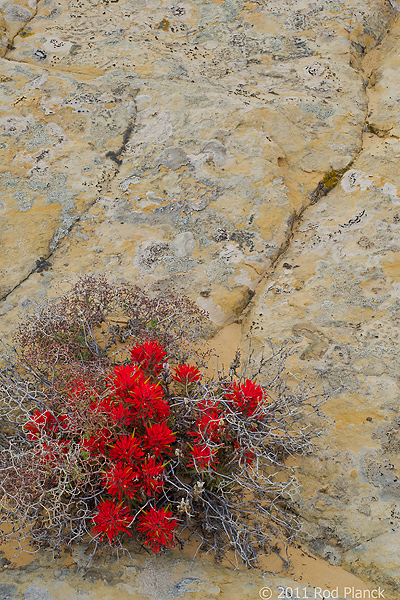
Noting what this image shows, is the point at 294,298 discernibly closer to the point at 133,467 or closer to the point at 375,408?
the point at 375,408

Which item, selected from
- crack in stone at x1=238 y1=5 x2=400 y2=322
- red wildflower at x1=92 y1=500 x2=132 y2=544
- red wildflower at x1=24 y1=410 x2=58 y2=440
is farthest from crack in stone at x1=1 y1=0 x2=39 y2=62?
red wildflower at x1=92 y1=500 x2=132 y2=544

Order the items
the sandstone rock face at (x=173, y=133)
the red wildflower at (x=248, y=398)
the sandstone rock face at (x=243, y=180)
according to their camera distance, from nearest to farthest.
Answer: the red wildflower at (x=248, y=398)
the sandstone rock face at (x=243, y=180)
the sandstone rock face at (x=173, y=133)

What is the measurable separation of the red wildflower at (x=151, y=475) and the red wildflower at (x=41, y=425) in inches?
20.4

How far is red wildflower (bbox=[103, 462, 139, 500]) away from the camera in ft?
6.37

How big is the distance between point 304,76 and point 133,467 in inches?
173

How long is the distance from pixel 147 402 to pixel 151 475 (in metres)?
0.32

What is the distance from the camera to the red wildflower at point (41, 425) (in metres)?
2.15

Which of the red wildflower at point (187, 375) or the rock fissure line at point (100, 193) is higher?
the red wildflower at point (187, 375)

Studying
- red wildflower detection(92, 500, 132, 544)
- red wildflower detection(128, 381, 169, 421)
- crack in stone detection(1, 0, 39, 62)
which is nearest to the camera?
red wildflower detection(92, 500, 132, 544)

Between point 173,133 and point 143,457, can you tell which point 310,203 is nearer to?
point 173,133

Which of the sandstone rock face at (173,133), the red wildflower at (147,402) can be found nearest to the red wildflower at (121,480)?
the red wildflower at (147,402)

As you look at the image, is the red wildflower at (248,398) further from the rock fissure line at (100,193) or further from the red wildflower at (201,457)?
the rock fissure line at (100,193)

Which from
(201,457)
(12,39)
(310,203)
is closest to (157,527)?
(201,457)

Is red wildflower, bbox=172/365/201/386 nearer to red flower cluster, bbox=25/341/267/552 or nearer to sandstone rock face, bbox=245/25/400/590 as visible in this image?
red flower cluster, bbox=25/341/267/552
